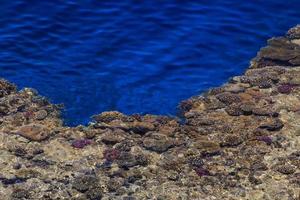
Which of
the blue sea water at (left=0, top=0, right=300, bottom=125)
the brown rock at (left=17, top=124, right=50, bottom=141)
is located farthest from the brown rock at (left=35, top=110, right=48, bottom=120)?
the blue sea water at (left=0, top=0, right=300, bottom=125)

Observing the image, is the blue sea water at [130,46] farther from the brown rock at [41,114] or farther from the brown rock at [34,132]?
the brown rock at [34,132]

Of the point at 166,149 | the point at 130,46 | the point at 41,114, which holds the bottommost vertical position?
the point at 166,149

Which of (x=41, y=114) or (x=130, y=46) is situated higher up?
(x=130, y=46)

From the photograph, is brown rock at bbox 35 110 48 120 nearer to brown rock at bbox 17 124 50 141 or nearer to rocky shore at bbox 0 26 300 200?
rocky shore at bbox 0 26 300 200

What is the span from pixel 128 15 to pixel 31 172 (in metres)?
14.1

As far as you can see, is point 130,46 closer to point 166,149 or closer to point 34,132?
point 34,132

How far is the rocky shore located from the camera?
19.6m

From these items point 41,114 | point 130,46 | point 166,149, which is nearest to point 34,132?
point 41,114

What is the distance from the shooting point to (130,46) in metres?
28.8

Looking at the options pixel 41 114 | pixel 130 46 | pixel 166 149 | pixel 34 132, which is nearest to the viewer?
pixel 166 149

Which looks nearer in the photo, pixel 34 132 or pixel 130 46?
pixel 34 132

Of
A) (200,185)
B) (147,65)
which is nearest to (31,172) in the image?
(200,185)

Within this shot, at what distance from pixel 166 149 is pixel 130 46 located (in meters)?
8.79

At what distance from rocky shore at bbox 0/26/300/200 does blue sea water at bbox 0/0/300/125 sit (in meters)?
1.39
